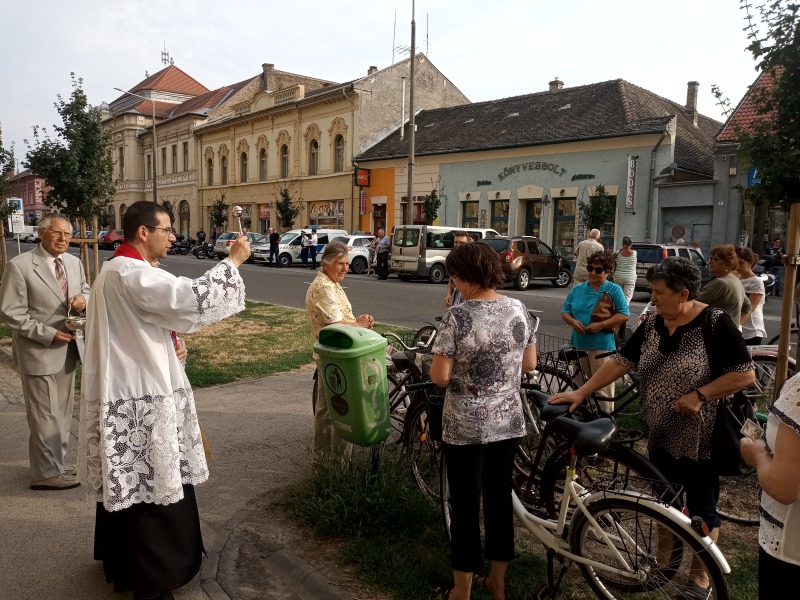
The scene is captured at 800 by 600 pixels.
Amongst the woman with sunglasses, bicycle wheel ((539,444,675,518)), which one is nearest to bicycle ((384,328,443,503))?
bicycle wheel ((539,444,675,518))

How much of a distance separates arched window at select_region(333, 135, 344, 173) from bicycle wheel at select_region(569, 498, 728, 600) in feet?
120

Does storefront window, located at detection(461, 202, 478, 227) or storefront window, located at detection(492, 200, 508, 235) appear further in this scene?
storefront window, located at detection(461, 202, 478, 227)

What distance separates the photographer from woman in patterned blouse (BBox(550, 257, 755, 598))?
3143 mm

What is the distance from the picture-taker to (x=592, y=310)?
18.7 ft

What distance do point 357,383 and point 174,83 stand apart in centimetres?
6452

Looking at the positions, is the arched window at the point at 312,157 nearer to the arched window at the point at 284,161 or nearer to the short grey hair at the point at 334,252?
the arched window at the point at 284,161

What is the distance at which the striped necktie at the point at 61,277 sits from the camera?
4754mm

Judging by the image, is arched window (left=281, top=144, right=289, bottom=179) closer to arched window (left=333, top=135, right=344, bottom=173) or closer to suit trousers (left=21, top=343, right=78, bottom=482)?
arched window (left=333, top=135, right=344, bottom=173)

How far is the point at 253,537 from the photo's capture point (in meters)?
3.90

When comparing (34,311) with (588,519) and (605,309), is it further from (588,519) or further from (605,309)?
(605,309)

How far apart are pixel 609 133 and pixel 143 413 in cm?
2539

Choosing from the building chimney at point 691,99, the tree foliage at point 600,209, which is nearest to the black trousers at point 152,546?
the tree foliage at point 600,209

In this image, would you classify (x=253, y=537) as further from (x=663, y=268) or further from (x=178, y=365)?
(x=663, y=268)

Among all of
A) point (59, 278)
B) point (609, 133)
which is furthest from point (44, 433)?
point (609, 133)
